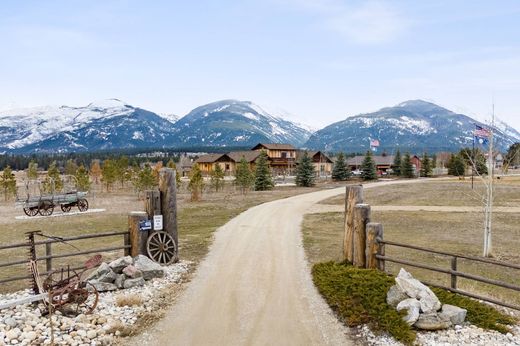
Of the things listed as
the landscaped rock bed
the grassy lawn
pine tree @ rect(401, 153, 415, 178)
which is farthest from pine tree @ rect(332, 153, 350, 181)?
the landscaped rock bed

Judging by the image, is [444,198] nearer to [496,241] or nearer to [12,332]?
[496,241]

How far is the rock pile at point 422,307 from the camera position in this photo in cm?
1072

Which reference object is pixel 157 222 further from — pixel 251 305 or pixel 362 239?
pixel 362 239

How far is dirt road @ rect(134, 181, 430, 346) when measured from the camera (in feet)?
35.0

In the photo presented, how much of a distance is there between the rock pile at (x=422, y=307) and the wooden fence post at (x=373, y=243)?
8.96 ft

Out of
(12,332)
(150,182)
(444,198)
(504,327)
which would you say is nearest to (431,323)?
(504,327)

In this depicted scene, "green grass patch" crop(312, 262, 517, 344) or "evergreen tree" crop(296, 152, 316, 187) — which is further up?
"evergreen tree" crop(296, 152, 316, 187)

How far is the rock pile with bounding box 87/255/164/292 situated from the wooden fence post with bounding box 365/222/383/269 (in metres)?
7.40

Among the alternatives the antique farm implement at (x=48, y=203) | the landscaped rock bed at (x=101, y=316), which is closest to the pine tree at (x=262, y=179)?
the antique farm implement at (x=48, y=203)

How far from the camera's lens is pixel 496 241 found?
2520 centimetres

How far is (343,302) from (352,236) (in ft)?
12.0

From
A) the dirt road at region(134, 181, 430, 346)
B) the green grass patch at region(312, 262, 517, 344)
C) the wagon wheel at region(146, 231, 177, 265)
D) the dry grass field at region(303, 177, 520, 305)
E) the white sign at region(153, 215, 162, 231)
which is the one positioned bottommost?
the dry grass field at region(303, 177, 520, 305)

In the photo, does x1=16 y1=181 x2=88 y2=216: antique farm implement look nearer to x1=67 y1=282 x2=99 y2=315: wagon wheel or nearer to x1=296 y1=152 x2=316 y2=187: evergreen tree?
x1=67 y1=282 x2=99 y2=315: wagon wheel

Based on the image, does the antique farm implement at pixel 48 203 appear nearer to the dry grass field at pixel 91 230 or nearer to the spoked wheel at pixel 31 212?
the spoked wheel at pixel 31 212
